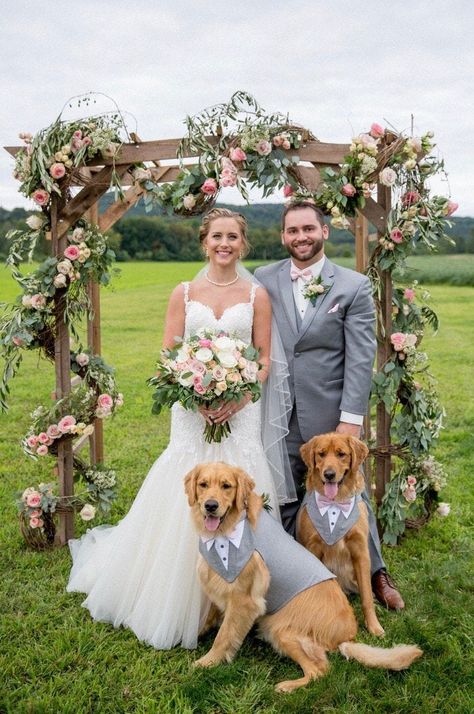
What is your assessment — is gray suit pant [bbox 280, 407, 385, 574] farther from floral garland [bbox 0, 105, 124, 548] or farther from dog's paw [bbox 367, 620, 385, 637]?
floral garland [bbox 0, 105, 124, 548]

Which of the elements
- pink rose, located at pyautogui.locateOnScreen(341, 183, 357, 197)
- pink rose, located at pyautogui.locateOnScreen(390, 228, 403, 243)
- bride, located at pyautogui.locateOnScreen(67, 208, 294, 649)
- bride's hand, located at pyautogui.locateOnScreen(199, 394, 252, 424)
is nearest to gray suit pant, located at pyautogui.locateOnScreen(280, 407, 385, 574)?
bride, located at pyautogui.locateOnScreen(67, 208, 294, 649)

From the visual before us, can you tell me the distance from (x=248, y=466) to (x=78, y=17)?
4202mm

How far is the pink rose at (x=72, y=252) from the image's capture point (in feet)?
15.5

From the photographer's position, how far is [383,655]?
3281 millimetres

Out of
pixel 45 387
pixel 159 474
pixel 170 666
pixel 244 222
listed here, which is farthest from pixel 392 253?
pixel 45 387

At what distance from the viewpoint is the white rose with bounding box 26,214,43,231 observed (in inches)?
187

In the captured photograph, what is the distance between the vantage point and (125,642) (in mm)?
3750

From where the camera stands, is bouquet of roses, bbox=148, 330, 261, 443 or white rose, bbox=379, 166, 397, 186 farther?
white rose, bbox=379, 166, 397, 186

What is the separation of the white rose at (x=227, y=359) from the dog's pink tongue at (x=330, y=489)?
37.8 inches

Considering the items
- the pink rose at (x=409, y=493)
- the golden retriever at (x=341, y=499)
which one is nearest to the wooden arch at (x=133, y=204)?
the pink rose at (x=409, y=493)

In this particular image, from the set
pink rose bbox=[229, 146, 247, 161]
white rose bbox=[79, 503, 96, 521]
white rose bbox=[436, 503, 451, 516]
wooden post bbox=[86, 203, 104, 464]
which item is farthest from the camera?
wooden post bbox=[86, 203, 104, 464]

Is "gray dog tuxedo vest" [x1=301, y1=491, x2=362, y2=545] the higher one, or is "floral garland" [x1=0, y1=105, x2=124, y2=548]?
"floral garland" [x1=0, y1=105, x2=124, y2=548]

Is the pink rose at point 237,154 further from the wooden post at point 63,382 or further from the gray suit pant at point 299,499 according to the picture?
the gray suit pant at point 299,499

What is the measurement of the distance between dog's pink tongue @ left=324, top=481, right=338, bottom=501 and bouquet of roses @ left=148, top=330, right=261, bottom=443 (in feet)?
2.28
